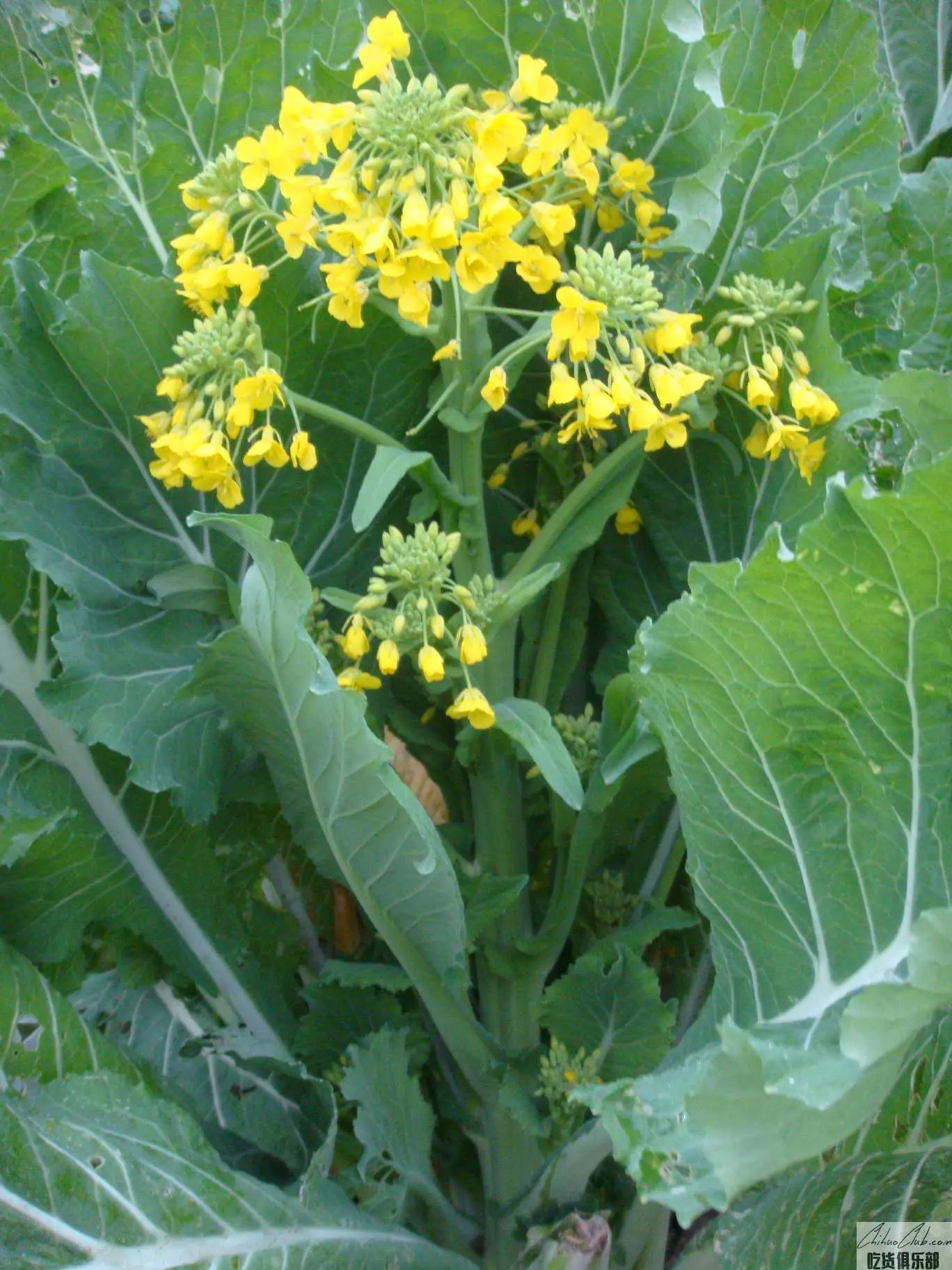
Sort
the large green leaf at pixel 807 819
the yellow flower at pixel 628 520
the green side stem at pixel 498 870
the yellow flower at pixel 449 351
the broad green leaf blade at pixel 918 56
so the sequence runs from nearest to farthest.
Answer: the large green leaf at pixel 807 819 → the yellow flower at pixel 449 351 → the green side stem at pixel 498 870 → the yellow flower at pixel 628 520 → the broad green leaf blade at pixel 918 56

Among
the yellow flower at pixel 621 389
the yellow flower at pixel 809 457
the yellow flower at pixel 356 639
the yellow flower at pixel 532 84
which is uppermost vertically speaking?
the yellow flower at pixel 532 84

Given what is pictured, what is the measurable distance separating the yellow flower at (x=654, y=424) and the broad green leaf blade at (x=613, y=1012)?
331 mm

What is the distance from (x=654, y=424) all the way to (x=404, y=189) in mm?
193

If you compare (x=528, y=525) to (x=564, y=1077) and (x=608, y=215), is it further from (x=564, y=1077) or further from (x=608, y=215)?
(x=564, y=1077)

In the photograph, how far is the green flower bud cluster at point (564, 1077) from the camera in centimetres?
77

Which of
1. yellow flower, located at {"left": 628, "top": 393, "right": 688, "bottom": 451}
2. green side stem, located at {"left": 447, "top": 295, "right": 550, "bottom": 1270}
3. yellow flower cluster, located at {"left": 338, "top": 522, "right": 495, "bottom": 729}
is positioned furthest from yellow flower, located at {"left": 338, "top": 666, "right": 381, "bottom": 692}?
yellow flower, located at {"left": 628, "top": 393, "right": 688, "bottom": 451}

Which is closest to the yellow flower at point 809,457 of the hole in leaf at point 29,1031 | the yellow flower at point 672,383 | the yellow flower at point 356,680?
the yellow flower at point 672,383

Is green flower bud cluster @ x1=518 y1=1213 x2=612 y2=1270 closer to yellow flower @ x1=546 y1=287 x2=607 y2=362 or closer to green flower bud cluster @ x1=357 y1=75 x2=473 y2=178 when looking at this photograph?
yellow flower @ x1=546 y1=287 x2=607 y2=362

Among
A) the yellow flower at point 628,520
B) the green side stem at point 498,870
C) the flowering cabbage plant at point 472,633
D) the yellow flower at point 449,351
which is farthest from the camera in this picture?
the yellow flower at point 628,520

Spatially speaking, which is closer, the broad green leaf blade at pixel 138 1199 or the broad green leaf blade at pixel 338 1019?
the broad green leaf blade at pixel 138 1199

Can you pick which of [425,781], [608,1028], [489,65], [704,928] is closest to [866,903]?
[608,1028]

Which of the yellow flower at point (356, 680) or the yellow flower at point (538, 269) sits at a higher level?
the yellow flower at point (538, 269)

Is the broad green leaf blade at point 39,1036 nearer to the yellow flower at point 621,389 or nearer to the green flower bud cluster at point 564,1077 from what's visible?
the green flower bud cluster at point 564,1077

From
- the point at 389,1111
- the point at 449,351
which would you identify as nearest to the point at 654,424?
the point at 449,351
